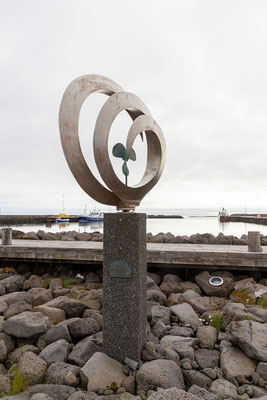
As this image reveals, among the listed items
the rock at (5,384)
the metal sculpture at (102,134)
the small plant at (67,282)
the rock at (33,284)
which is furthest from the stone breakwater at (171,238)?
the rock at (5,384)

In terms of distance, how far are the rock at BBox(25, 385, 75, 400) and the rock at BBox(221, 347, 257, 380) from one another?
1.74 m

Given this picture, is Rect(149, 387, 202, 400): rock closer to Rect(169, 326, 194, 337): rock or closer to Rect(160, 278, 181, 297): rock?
Rect(169, 326, 194, 337): rock

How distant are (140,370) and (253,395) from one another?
1193 mm

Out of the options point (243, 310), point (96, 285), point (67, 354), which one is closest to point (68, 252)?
point (96, 285)

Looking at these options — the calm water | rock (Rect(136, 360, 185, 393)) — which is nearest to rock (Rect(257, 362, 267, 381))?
rock (Rect(136, 360, 185, 393))

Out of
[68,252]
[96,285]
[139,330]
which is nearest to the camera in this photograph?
[139,330]

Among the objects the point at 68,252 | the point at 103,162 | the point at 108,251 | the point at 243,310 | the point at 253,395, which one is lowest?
the point at 253,395

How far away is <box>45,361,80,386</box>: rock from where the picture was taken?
130 inches

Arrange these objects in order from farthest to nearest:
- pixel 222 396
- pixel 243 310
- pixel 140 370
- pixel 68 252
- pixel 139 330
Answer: pixel 68 252 < pixel 243 310 < pixel 139 330 < pixel 140 370 < pixel 222 396

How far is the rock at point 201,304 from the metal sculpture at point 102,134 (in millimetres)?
2287

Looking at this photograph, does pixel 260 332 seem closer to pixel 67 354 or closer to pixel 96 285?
pixel 67 354

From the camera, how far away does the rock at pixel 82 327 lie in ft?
14.0

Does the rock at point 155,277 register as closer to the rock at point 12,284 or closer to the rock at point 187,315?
the rock at point 187,315

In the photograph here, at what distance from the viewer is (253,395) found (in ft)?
10.3
